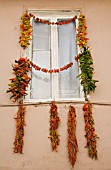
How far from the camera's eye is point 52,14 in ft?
16.3

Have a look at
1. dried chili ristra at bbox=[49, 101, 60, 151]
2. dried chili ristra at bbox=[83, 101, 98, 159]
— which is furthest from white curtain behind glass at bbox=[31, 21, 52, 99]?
dried chili ristra at bbox=[83, 101, 98, 159]

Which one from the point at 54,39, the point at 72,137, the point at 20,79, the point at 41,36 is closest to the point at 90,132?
the point at 72,137

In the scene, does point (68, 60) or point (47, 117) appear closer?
point (47, 117)

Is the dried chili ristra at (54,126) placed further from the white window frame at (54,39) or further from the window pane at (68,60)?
the window pane at (68,60)

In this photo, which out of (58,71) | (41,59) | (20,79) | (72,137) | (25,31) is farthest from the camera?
(25,31)

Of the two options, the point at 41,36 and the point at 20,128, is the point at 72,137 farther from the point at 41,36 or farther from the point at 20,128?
the point at 41,36

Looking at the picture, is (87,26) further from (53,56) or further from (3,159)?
(3,159)

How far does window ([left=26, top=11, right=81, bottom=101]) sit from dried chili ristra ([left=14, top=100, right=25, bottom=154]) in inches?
10.8

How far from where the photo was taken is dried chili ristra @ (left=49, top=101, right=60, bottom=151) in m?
3.82

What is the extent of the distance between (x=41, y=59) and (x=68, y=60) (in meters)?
0.49

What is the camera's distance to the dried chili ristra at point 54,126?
3.82m

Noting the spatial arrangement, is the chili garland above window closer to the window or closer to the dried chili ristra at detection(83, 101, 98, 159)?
the dried chili ristra at detection(83, 101, 98, 159)

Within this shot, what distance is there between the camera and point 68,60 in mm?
4582

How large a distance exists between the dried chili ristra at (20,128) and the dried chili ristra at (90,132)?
3.23 ft
